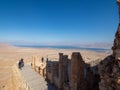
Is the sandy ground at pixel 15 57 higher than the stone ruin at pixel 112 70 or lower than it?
lower

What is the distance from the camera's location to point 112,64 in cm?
900

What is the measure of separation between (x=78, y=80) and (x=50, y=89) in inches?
212

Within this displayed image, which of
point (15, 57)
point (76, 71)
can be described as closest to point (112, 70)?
point (76, 71)

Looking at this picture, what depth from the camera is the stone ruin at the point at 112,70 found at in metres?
8.11

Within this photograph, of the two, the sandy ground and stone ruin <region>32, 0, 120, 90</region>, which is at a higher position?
stone ruin <region>32, 0, 120, 90</region>

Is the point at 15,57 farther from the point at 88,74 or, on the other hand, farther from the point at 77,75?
the point at 77,75

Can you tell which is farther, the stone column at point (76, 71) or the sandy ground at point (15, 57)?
the sandy ground at point (15, 57)

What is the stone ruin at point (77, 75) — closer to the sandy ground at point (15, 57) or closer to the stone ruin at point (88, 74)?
the stone ruin at point (88, 74)

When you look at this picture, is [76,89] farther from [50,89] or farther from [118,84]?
[118,84]

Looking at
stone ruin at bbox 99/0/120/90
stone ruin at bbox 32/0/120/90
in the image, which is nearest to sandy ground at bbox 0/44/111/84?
stone ruin at bbox 32/0/120/90

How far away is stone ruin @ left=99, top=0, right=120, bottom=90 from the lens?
8.11 m

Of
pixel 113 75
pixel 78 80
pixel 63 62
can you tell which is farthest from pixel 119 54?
pixel 63 62

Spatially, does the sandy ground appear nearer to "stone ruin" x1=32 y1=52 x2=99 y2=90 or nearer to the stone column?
"stone ruin" x1=32 y1=52 x2=99 y2=90

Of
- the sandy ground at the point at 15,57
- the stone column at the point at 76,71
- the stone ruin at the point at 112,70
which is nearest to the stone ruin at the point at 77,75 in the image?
the stone column at the point at 76,71
